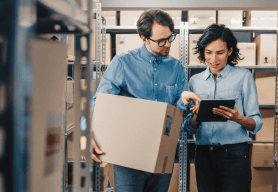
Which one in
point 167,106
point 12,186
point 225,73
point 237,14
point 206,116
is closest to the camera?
point 12,186

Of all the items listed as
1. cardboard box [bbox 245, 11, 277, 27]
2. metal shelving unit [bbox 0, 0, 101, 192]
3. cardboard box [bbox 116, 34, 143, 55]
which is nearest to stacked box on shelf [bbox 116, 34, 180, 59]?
cardboard box [bbox 116, 34, 143, 55]

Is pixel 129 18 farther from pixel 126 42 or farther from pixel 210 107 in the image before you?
pixel 210 107

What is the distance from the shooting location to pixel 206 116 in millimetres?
1279

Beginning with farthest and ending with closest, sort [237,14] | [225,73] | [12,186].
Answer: [237,14], [225,73], [12,186]

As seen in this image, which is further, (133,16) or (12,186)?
(133,16)

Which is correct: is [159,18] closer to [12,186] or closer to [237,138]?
[237,138]

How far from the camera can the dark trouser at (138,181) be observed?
3.62 feet

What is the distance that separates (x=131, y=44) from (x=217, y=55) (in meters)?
1.18

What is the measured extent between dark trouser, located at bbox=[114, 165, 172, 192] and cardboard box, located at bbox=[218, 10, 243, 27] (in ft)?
6.50

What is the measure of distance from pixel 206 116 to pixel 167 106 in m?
0.41

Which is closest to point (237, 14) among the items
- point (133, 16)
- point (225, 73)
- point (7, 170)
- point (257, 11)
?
point (257, 11)

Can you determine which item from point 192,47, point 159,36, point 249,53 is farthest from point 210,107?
point 249,53

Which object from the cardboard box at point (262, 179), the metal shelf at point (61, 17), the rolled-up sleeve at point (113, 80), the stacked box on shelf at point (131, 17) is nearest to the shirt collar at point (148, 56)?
the rolled-up sleeve at point (113, 80)

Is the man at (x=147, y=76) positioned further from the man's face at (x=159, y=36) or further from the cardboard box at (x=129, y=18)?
the cardboard box at (x=129, y=18)
